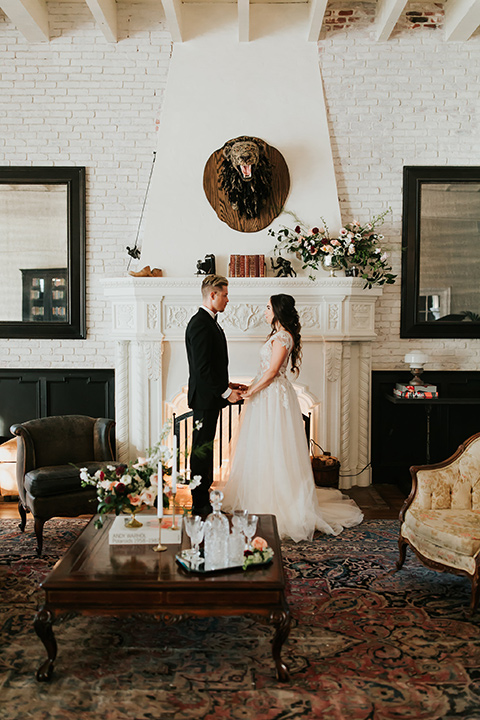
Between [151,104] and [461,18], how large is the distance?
2979 millimetres

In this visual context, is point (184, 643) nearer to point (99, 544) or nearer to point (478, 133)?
point (99, 544)

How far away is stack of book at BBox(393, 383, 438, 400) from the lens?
211 inches

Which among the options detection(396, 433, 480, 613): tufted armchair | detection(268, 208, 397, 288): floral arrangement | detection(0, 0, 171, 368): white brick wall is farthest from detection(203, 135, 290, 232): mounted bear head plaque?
detection(396, 433, 480, 613): tufted armchair

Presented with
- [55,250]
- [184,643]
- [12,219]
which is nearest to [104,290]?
[55,250]

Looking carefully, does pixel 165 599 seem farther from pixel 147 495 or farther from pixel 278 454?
pixel 278 454

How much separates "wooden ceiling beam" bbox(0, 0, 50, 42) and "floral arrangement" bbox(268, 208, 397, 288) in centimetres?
288

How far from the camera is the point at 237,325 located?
5426 mm

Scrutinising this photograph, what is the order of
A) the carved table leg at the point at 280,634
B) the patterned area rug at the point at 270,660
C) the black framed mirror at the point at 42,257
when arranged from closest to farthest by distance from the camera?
the patterned area rug at the point at 270,660 → the carved table leg at the point at 280,634 → the black framed mirror at the point at 42,257

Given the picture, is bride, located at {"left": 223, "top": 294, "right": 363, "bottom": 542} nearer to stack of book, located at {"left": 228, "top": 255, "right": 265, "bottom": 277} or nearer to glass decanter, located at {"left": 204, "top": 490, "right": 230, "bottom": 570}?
stack of book, located at {"left": 228, "top": 255, "right": 265, "bottom": 277}

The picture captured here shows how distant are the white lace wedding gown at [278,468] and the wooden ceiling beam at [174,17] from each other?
10.0 ft

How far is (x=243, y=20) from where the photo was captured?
517cm

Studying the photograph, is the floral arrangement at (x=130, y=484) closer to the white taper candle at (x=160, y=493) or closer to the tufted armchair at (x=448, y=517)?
the white taper candle at (x=160, y=493)

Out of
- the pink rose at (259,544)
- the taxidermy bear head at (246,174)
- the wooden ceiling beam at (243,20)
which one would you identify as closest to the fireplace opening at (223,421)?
the taxidermy bear head at (246,174)

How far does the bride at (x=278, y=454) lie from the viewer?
4246mm
